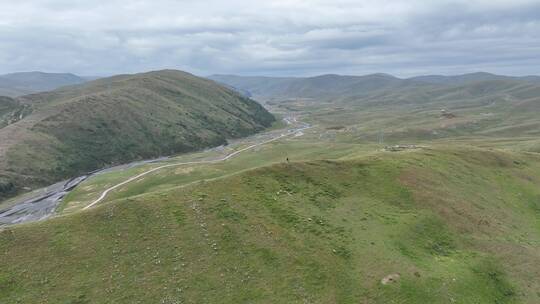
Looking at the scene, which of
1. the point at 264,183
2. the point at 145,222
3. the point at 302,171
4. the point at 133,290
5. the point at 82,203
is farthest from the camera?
the point at 82,203

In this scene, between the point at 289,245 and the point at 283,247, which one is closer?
the point at 283,247

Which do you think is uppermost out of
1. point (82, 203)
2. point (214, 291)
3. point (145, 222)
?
point (145, 222)

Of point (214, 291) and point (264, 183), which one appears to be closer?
point (214, 291)

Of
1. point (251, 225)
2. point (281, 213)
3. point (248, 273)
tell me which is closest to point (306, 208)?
point (281, 213)

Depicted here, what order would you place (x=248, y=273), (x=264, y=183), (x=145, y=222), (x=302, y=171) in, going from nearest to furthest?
(x=248, y=273), (x=145, y=222), (x=264, y=183), (x=302, y=171)

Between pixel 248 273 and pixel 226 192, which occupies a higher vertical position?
pixel 226 192

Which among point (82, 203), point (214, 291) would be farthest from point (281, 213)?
point (82, 203)

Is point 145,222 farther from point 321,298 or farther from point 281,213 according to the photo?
point 321,298
